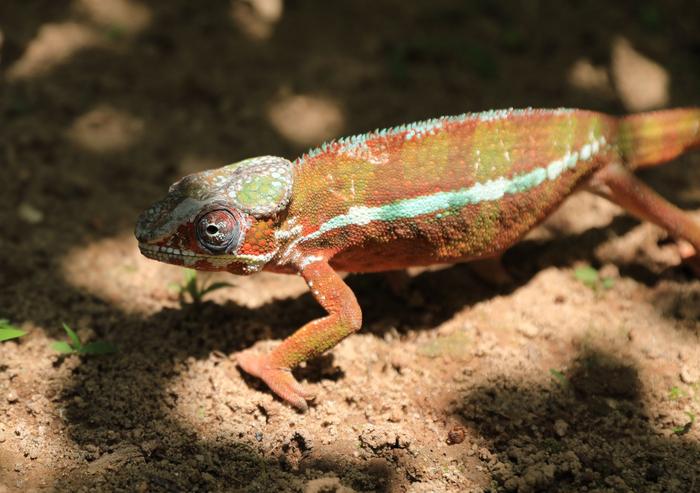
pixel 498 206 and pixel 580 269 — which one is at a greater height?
pixel 498 206

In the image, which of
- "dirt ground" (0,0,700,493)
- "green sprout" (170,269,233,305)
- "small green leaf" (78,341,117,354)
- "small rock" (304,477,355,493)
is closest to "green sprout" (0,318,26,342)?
"dirt ground" (0,0,700,493)

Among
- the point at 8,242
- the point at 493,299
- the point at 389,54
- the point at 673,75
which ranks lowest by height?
the point at 8,242

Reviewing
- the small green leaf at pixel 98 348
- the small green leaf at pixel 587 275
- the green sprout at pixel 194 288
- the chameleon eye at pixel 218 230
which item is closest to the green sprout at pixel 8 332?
the small green leaf at pixel 98 348

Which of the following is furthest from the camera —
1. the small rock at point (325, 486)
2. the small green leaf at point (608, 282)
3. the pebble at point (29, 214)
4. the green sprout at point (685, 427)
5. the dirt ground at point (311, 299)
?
the pebble at point (29, 214)

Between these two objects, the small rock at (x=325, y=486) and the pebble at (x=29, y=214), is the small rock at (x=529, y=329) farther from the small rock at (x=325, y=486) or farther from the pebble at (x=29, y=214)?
the pebble at (x=29, y=214)

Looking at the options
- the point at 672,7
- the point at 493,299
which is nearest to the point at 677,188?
the point at 493,299

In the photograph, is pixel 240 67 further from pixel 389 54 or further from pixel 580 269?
pixel 580 269

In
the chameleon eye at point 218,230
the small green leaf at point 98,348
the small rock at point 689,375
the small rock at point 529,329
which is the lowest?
the small green leaf at point 98,348
